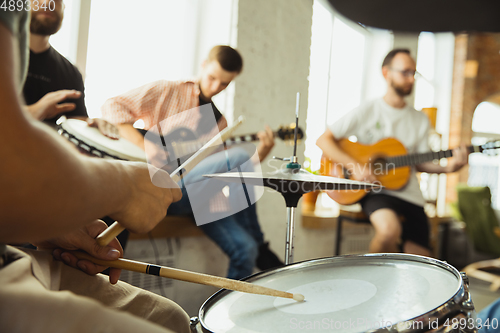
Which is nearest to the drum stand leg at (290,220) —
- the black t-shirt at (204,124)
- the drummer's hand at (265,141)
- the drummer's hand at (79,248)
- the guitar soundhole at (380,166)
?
the drummer's hand at (79,248)

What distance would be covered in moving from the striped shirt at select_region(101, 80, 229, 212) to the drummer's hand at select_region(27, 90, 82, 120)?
247 millimetres

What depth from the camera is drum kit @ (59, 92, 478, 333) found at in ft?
1.77

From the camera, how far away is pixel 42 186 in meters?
0.38

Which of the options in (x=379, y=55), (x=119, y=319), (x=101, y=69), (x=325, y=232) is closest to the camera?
(x=119, y=319)

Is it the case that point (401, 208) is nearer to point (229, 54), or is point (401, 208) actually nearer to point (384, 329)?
point (229, 54)

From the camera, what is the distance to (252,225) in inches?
86.7

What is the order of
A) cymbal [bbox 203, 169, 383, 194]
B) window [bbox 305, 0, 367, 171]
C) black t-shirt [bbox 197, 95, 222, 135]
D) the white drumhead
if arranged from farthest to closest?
window [bbox 305, 0, 367, 171] → black t-shirt [bbox 197, 95, 222, 135] → the white drumhead → cymbal [bbox 203, 169, 383, 194]

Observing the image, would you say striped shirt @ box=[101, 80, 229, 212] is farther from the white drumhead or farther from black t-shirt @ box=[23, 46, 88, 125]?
the white drumhead

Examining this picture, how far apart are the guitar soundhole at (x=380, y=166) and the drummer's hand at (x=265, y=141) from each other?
0.78 meters

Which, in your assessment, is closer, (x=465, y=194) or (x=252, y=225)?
(x=252, y=225)

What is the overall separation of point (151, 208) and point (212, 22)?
92.1 inches

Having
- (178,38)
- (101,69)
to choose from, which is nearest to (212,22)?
(178,38)

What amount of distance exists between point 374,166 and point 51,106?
1983mm

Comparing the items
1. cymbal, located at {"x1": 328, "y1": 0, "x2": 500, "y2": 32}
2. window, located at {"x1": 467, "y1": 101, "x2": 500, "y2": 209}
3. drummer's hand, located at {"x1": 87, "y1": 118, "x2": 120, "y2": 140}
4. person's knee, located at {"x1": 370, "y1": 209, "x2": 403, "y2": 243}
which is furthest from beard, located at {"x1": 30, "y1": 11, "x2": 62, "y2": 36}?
window, located at {"x1": 467, "y1": 101, "x2": 500, "y2": 209}
